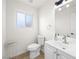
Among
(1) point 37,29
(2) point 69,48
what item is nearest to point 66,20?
(2) point 69,48

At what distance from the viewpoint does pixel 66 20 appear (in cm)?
176

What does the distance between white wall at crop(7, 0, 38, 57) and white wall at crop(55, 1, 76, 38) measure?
1532 millimetres

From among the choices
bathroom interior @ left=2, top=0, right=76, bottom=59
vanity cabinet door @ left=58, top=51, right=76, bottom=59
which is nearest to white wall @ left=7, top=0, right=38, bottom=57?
bathroom interior @ left=2, top=0, right=76, bottom=59

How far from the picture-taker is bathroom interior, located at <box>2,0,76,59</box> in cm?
158

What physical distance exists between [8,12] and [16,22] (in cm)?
52

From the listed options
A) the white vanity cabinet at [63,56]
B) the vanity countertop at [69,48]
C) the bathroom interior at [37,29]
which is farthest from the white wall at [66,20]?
the white vanity cabinet at [63,56]

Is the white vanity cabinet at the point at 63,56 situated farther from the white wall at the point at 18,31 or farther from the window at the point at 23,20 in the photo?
the window at the point at 23,20

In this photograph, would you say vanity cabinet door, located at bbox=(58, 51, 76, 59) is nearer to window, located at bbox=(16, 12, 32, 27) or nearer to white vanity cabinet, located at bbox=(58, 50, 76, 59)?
white vanity cabinet, located at bbox=(58, 50, 76, 59)

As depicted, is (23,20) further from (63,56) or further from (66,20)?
(63,56)

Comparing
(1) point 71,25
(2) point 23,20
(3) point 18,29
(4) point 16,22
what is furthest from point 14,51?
(1) point 71,25

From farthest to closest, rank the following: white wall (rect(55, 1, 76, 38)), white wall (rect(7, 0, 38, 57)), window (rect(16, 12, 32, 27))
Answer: window (rect(16, 12, 32, 27)) < white wall (rect(7, 0, 38, 57)) < white wall (rect(55, 1, 76, 38))

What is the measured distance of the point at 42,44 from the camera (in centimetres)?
293

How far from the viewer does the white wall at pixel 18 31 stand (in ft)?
7.87

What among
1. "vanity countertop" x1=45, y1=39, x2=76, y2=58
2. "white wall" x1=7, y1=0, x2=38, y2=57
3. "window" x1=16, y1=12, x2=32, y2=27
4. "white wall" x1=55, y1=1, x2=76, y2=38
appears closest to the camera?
"vanity countertop" x1=45, y1=39, x2=76, y2=58
